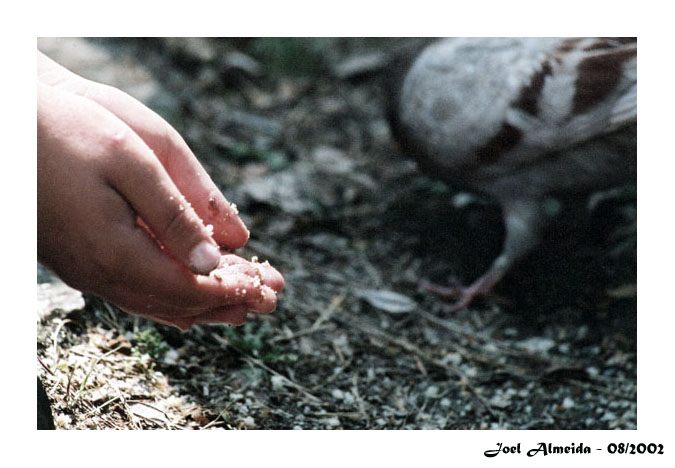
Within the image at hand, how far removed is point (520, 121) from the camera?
9.10ft

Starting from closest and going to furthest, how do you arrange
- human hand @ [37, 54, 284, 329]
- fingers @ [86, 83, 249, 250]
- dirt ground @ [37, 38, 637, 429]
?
human hand @ [37, 54, 284, 329]
fingers @ [86, 83, 249, 250]
dirt ground @ [37, 38, 637, 429]

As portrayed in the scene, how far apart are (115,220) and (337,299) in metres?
1.51

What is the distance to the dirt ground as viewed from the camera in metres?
2.04

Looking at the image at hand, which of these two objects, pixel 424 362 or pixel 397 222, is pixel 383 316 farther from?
pixel 397 222

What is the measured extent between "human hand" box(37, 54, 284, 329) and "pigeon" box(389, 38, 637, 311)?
5.42 feet

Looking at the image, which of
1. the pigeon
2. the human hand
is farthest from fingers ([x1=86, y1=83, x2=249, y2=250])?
the pigeon

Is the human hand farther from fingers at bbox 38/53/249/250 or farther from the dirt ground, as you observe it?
the dirt ground

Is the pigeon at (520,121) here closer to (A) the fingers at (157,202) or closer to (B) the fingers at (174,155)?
(B) the fingers at (174,155)

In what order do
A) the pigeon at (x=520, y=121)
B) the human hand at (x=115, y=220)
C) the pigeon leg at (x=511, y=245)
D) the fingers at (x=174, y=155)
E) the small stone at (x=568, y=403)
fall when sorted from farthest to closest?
the pigeon leg at (x=511, y=245)
the pigeon at (x=520, y=121)
the small stone at (x=568, y=403)
the fingers at (x=174, y=155)
the human hand at (x=115, y=220)

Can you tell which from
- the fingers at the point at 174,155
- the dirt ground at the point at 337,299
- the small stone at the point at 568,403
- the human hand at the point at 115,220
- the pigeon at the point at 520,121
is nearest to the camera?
the human hand at the point at 115,220

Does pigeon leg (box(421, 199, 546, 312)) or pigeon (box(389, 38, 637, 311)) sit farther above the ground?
pigeon (box(389, 38, 637, 311))

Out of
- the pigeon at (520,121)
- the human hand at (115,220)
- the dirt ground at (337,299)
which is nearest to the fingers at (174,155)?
the human hand at (115,220)

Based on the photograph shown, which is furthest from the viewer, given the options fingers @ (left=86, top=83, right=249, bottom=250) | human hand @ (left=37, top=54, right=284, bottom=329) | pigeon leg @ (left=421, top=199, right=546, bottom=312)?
pigeon leg @ (left=421, top=199, right=546, bottom=312)

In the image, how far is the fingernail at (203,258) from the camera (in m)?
1.45
